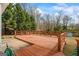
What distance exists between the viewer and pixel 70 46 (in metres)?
1.23

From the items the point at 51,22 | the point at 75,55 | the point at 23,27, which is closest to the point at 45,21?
the point at 51,22

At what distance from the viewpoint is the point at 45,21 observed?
4.09 feet

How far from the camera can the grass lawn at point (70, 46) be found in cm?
123

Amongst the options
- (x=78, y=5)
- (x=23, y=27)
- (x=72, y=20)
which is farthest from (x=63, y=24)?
(x=23, y=27)

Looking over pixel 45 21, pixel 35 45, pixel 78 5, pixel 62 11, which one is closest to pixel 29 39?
pixel 35 45

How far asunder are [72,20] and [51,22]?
15cm

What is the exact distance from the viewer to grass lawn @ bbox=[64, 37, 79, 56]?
1.23 m

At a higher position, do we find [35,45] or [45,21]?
[45,21]

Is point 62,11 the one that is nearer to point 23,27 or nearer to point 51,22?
point 51,22

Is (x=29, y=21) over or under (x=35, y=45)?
over

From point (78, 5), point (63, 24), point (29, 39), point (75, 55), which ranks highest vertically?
point (78, 5)

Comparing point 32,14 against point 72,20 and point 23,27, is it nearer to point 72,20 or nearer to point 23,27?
point 23,27

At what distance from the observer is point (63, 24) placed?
1.24 metres

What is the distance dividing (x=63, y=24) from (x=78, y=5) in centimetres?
18
